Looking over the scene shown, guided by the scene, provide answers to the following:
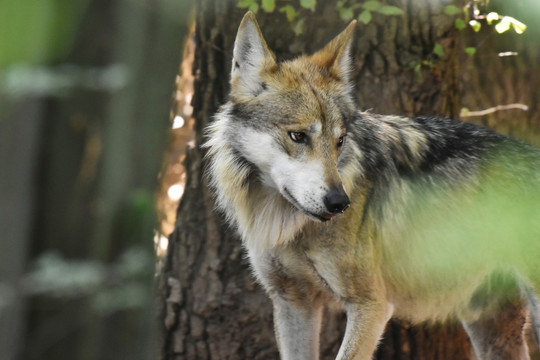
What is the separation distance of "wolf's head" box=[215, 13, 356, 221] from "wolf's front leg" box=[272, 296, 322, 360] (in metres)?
0.93

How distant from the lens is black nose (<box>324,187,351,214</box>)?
3836 mm

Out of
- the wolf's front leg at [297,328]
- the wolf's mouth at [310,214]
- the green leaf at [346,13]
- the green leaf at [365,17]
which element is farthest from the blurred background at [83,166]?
the green leaf at [346,13]

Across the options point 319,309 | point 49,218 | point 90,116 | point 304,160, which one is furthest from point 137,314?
point 319,309

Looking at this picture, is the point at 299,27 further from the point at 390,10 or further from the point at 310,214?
the point at 310,214

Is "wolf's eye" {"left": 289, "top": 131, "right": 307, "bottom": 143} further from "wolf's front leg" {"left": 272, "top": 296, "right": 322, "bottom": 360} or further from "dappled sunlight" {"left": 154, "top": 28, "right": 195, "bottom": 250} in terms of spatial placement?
"dappled sunlight" {"left": 154, "top": 28, "right": 195, "bottom": 250}

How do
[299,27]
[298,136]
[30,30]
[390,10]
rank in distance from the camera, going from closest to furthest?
1. [30,30]
2. [298,136]
3. [390,10]
4. [299,27]

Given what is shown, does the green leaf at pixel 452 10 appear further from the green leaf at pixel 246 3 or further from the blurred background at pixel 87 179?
the blurred background at pixel 87 179

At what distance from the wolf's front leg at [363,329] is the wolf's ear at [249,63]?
4.60 ft

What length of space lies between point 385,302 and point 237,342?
61.9 inches

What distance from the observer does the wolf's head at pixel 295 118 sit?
3.92 metres

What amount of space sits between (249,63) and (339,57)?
55 cm

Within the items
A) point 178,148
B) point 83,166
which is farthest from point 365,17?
point 178,148

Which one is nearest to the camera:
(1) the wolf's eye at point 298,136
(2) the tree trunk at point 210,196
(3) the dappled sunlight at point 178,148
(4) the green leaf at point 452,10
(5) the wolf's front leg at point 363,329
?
(1) the wolf's eye at point 298,136

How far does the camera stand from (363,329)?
4332 mm
